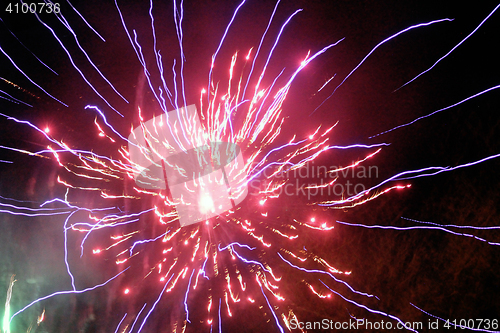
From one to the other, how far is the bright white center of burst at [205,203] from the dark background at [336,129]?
0.71 meters

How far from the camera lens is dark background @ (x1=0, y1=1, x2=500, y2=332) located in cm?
235

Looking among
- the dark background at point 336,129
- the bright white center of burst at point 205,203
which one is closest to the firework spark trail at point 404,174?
the dark background at point 336,129

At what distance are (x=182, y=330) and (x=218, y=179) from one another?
5.46ft

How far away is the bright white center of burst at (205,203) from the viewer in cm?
295

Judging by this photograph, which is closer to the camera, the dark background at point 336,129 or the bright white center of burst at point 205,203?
the dark background at point 336,129

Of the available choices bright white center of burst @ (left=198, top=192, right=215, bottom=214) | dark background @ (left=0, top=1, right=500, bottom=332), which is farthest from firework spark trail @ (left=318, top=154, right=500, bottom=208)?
bright white center of burst @ (left=198, top=192, right=215, bottom=214)

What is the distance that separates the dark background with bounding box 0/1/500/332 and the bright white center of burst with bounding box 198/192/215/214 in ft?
2.32

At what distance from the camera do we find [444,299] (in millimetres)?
2320

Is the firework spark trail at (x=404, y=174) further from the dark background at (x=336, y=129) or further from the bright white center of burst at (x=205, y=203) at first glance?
the bright white center of burst at (x=205, y=203)

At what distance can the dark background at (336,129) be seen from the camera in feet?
7.72

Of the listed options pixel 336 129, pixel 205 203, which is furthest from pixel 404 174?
pixel 205 203

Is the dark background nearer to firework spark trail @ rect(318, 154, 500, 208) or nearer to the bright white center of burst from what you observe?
firework spark trail @ rect(318, 154, 500, 208)

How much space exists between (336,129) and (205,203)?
5.84 ft

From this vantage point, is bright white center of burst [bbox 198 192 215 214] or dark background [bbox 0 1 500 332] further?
bright white center of burst [bbox 198 192 215 214]
